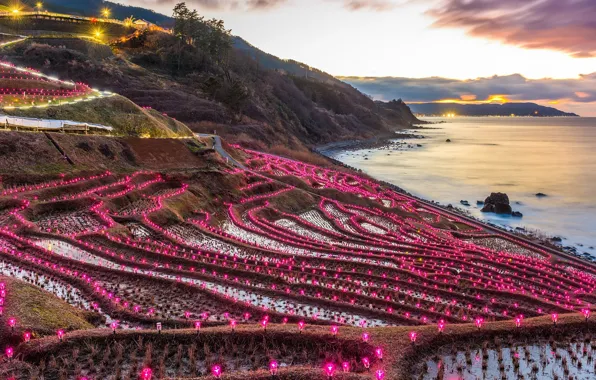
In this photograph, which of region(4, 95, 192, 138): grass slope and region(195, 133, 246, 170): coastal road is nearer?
region(4, 95, 192, 138): grass slope

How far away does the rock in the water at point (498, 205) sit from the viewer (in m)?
56.4

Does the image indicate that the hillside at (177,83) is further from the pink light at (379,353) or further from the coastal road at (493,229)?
the pink light at (379,353)

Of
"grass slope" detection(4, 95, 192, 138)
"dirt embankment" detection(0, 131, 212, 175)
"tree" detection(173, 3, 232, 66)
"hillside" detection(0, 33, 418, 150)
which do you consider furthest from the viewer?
"tree" detection(173, 3, 232, 66)

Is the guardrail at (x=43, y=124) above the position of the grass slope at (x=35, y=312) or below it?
above

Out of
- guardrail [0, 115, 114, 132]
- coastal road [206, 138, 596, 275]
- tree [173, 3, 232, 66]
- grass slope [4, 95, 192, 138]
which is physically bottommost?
coastal road [206, 138, 596, 275]

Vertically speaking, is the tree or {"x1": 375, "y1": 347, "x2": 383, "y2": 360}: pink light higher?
the tree

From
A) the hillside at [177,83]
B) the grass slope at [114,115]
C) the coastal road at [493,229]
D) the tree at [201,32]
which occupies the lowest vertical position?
the coastal road at [493,229]

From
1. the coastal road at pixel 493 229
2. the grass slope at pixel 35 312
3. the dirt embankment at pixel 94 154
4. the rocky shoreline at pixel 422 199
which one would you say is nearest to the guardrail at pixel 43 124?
the dirt embankment at pixel 94 154

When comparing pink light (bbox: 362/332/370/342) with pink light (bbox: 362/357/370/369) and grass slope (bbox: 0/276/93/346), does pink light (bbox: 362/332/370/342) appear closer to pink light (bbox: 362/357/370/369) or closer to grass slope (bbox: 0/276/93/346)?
pink light (bbox: 362/357/370/369)

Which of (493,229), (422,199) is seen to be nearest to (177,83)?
(422,199)

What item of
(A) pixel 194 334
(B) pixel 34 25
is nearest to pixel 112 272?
(A) pixel 194 334

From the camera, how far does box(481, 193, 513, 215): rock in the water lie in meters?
56.4

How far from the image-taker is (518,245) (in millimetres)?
38469

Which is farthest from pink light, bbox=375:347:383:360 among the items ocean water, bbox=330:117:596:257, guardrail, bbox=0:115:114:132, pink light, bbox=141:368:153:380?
ocean water, bbox=330:117:596:257
